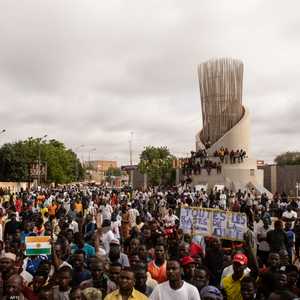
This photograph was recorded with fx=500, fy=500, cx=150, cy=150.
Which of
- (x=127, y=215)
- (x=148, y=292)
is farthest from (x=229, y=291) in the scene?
(x=127, y=215)

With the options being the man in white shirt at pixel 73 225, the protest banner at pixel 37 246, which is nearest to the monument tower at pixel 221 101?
the man in white shirt at pixel 73 225

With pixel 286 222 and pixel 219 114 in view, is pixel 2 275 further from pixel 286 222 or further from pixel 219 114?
pixel 219 114

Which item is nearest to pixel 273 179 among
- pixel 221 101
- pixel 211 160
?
pixel 221 101

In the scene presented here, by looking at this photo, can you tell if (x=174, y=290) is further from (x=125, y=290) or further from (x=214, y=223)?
(x=214, y=223)

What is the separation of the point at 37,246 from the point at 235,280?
304 cm

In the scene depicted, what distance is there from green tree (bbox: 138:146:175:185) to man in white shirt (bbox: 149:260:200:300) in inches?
2555

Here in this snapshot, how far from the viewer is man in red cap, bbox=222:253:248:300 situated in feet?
18.5

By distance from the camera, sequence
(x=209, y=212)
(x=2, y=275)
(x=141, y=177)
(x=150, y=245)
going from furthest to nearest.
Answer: (x=141, y=177) → (x=209, y=212) → (x=150, y=245) → (x=2, y=275)

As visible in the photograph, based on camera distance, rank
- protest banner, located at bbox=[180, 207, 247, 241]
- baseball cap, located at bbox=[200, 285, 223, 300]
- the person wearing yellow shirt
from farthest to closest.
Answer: protest banner, located at bbox=[180, 207, 247, 241]
baseball cap, located at bbox=[200, 285, 223, 300]
the person wearing yellow shirt

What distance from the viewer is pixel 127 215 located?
517 inches

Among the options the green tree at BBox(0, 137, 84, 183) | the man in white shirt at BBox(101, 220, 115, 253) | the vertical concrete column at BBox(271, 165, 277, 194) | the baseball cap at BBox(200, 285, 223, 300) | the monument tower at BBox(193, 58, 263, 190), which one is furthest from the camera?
the green tree at BBox(0, 137, 84, 183)

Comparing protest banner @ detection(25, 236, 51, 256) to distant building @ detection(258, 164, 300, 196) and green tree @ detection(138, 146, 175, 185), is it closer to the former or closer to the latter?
distant building @ detection(258, 164, 300, 196)

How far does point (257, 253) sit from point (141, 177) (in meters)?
68.0

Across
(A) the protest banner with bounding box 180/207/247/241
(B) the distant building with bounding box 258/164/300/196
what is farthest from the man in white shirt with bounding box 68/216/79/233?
(B) the distant building with bounding box 258/164/300/196
